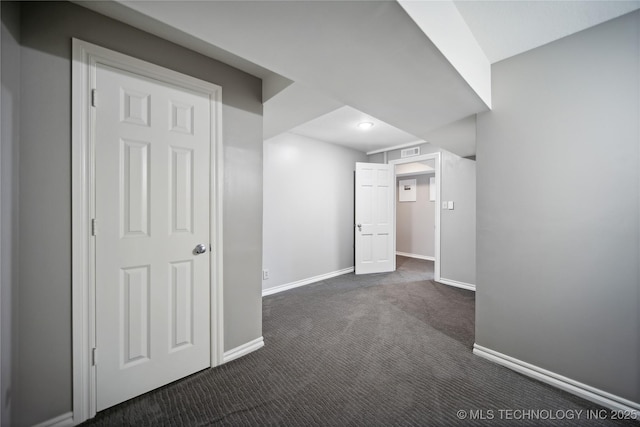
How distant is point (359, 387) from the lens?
160 cm

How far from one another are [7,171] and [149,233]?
629 millimetres

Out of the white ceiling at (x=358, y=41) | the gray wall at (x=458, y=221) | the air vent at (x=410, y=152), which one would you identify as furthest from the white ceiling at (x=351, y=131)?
the white ceiling at (x=358, y=41)

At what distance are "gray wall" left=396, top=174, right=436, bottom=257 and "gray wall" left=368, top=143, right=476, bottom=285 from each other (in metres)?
2.14

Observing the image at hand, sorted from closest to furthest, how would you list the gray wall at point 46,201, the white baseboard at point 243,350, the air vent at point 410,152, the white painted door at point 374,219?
the gray wall at point 46,201
the white baseboard at point 243,350
the air vent at point 410,152
the white painted door at point 374,219

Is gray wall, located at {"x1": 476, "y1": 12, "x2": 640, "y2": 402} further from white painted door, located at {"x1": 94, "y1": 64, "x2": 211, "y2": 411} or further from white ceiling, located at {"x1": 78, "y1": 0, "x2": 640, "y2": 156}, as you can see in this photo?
white painted door, located at {"x1": 94, "y1": 64, "x2": 211, "y2": 411}

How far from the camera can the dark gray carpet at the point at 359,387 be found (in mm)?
1364

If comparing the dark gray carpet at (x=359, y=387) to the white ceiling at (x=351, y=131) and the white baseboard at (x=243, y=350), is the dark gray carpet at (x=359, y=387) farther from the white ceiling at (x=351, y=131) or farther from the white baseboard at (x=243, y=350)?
the white ceiling at (x=351, y=131)

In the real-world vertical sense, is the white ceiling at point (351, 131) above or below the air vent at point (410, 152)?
above

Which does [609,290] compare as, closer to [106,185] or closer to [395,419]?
[395,419]

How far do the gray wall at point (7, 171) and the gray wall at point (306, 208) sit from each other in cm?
244

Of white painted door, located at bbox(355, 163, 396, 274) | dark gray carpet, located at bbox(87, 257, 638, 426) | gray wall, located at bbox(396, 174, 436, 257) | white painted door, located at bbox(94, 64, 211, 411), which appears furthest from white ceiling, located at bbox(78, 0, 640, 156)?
gray wall, located at bbox(396, 174, 436, 257)

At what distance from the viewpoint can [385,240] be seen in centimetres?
472

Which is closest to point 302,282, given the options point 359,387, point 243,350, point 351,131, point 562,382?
point 243,350

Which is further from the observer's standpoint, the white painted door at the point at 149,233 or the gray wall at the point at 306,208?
the gray wall at the point at 306,208
